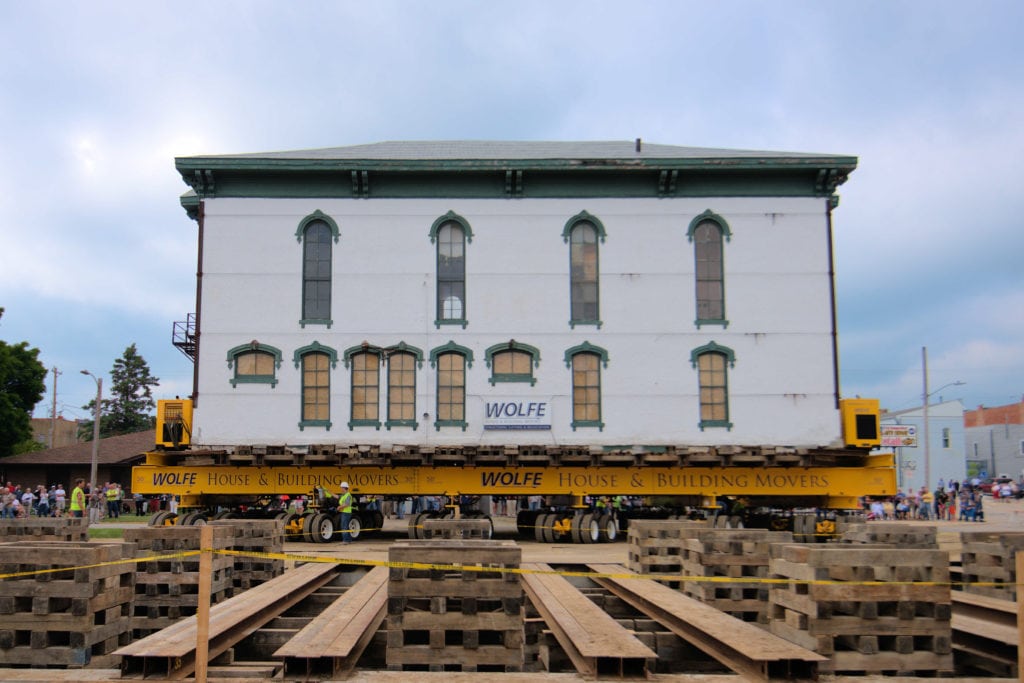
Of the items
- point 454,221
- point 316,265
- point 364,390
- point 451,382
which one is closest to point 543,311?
point 451,382

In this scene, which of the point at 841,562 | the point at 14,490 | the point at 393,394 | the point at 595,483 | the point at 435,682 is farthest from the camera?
the point at 14,490

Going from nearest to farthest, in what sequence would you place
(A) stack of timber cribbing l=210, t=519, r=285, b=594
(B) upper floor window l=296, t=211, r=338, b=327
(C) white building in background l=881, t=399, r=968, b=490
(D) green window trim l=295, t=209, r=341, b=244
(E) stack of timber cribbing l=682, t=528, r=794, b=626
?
(E) stack of timber cribbing l=682, t=528, r=794, b=626 → (A) stack of timber cribbing l=210, t=519, r=285, b=594 → (B) upper floor window l=296, t=211, r=338, b=327 → (D) green window trim l=295, t=209, r=341, b=244 → (C) white building in background l=881, t=399, r=968, b=490

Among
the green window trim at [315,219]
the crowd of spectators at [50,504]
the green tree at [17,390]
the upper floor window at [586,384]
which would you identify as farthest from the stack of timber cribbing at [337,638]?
the green tree at [17,390]

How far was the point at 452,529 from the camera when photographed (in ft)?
51.1

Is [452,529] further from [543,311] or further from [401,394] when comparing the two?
[543,311]

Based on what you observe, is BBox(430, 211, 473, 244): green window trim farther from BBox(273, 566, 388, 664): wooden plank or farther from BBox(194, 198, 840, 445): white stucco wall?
BBox(273, 566, 388, 664): wooden plank

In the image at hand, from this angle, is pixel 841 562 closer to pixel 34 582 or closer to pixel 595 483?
pixel 34 582

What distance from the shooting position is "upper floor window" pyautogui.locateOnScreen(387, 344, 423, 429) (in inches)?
1161

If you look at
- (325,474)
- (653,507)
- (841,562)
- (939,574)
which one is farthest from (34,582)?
(653,507)

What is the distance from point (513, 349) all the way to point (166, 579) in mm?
18122

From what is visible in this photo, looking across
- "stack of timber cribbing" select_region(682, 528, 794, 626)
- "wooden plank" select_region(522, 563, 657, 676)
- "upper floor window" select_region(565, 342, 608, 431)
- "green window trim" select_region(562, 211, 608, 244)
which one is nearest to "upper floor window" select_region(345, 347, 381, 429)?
"upper floor window" select_region(565, 342, 608, 431)

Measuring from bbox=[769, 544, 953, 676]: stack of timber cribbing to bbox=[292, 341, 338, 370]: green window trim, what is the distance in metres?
22.2

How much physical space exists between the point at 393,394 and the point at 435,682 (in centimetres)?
2168

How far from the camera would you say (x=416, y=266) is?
30141 mm
